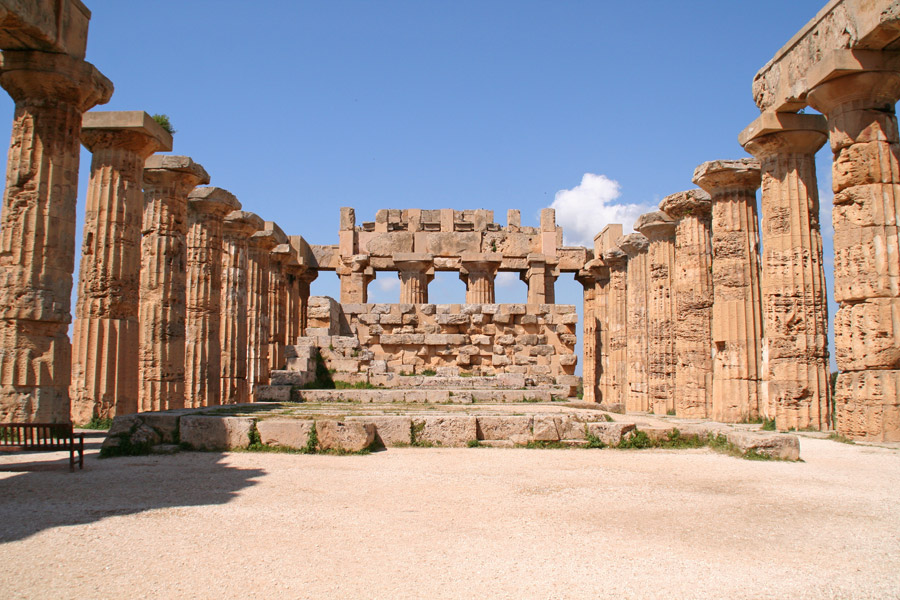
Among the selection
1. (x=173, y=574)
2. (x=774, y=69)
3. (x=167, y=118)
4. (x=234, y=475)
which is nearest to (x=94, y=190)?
(x=167, y=118)

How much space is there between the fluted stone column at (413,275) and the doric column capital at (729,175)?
12.9 metres

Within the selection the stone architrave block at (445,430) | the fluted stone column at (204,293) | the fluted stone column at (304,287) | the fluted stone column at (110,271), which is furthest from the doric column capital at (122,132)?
the fluted stone column at (304,287)

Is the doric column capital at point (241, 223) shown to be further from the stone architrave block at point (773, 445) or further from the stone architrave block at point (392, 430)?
the stone architrave block at point (773, 445)

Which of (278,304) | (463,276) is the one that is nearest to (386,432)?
(278,304)

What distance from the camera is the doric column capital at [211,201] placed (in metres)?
16.0

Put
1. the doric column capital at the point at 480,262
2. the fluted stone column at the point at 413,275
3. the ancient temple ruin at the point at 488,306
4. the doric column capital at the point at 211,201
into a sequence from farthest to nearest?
the fluted stone column at the point at 413,275, the doric column capital at the point at 480,262, the doric column capital at the point at 211,201, the ancient temple ruin at the point at 488,306

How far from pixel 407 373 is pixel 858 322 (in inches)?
424

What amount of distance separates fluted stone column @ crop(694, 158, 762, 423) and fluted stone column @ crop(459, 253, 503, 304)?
11849 millimetres

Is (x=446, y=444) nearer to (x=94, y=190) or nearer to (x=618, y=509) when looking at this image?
(x=618, y=509)

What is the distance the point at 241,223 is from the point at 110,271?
6.67 metres

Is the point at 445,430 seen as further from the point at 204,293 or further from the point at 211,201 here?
the point at 211,201

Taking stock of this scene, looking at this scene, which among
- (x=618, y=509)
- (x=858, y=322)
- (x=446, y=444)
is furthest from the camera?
(x=858, y=322)

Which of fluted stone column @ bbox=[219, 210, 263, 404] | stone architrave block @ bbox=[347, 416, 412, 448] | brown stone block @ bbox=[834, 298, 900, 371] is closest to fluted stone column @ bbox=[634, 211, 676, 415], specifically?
brown stone block @ bbox=[834, 298, 900, 371]

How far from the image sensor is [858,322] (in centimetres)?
978
